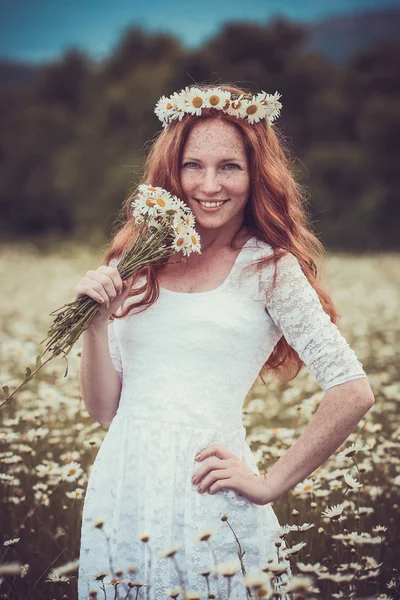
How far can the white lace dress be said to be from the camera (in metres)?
2.15

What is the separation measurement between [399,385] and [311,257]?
2.89 meters

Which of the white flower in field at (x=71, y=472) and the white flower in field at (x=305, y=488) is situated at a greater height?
the white flower in field at (x=71, y=472)

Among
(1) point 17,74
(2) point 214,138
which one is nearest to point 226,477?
(2) point 214,138

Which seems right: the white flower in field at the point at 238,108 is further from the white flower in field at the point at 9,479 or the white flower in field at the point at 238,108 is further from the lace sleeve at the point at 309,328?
the white flower in field at the point at 9,479

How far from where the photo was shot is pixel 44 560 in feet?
10.3

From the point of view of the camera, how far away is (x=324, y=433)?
6.83 ft

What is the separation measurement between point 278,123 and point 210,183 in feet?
78.9

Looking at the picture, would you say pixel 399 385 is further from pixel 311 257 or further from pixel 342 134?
pixel 342 134

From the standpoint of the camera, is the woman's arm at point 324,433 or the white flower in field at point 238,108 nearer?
the woman's arm at point 324,433

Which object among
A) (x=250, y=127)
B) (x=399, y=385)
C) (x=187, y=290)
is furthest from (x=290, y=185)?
(x=399, y=385)

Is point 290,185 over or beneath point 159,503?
over

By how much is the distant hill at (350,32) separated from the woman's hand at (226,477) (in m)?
36.1

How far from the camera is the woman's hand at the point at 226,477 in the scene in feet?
6.91

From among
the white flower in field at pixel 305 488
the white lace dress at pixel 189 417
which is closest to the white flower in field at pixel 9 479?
the white lace dress at pixel 189 417
